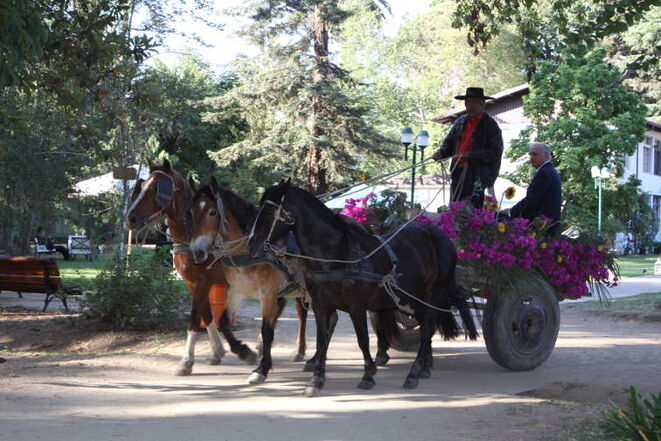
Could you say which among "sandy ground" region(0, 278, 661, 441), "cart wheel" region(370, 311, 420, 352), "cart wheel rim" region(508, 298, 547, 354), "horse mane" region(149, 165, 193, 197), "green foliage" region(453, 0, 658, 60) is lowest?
"sandy ground" region(0, 278, 661, 441)

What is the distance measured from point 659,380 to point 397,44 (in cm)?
5152

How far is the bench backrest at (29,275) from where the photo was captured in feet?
50.2

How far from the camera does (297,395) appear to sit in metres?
8.02

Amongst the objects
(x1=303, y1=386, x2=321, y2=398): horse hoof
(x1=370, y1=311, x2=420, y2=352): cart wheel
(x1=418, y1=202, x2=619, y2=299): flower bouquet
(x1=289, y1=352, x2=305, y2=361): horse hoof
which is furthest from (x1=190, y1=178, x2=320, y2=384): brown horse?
(x1=370, y1=311, x2=420, y2=352): cart wheel

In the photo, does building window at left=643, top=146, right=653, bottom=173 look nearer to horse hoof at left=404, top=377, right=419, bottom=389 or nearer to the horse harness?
the horse harness

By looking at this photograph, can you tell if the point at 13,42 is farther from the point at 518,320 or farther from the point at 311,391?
the point at 518,320

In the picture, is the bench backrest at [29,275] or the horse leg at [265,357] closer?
the horse leg at [265,357]

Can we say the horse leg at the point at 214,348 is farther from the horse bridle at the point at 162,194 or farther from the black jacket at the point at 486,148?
the black jacket at the point at 486,148

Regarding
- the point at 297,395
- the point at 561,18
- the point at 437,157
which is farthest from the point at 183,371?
the point at 561,18

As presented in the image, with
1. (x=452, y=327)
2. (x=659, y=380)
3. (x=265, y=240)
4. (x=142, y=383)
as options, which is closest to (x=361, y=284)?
(x=265, y=240)

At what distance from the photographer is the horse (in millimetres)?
9195

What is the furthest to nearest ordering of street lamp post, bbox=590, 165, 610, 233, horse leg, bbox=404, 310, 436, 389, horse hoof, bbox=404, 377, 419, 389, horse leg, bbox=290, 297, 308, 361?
street lamp post, bbox=590, 165, 610, 233, horse leg, bbox=290, 297, 308, 361, horse leg, bbox=404, 310, 436, 389, horse hoof, bbox=404, 377, 419, 389

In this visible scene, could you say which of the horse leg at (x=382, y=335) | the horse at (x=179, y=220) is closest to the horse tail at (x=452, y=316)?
→ the horse leg at (x=382, y=335)

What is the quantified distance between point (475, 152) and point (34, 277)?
30.6 feet
